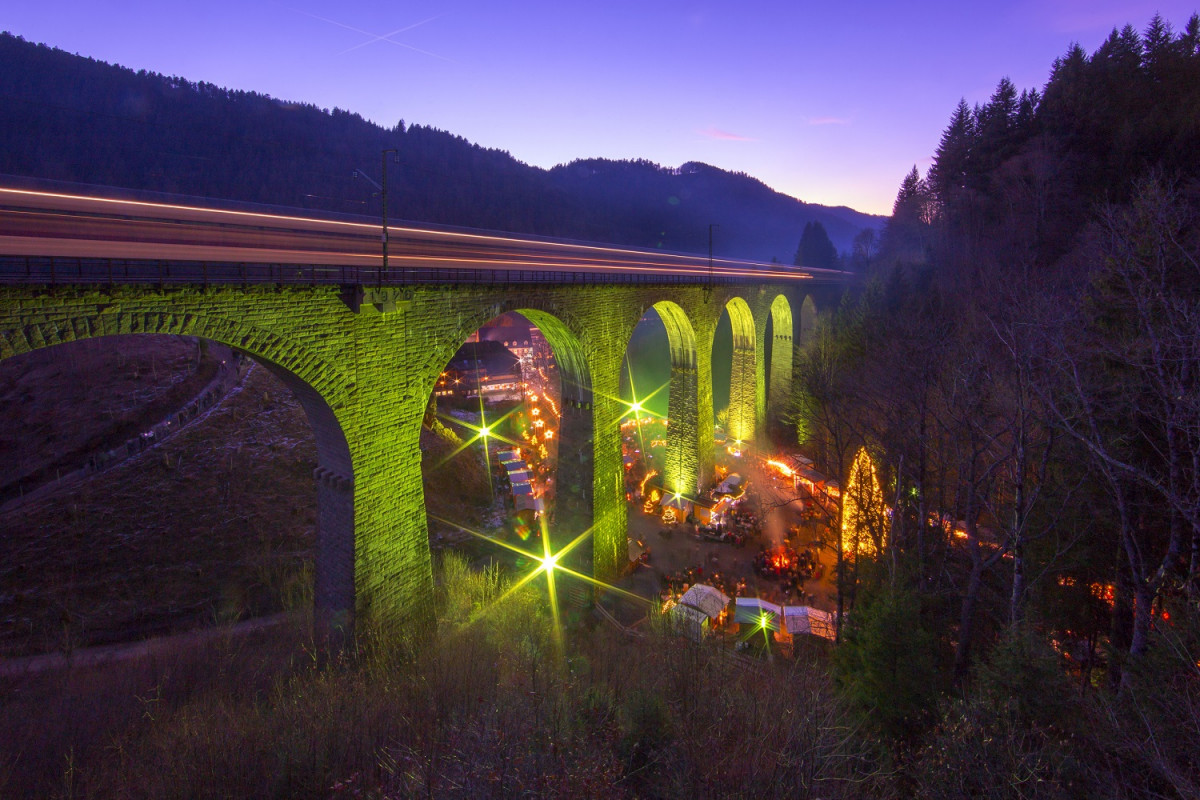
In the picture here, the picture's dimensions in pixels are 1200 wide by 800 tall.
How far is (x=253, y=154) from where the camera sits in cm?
3806

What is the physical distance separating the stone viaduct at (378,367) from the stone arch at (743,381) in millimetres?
12978

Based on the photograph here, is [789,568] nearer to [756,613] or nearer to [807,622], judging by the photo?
[807,622]

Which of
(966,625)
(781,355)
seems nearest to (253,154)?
(781,355)

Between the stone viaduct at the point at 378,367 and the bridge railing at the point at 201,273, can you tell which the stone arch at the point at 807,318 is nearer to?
the stone viaduct at the point at 378,367

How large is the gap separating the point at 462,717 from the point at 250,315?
7.44 meters

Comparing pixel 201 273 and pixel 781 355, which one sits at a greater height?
pixel 201 273

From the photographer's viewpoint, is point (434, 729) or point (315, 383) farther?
point (315, 383)

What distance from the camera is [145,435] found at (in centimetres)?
2169

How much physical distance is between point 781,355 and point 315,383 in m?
34.6

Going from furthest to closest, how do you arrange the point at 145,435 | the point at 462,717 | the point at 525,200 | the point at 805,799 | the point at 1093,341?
the point at 525,200 → the point at 145,435 → the point at 1093,341 → the point at 462,717 → the point at 805,799

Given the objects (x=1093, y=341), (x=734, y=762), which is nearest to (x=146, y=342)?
(x=734, y=762)

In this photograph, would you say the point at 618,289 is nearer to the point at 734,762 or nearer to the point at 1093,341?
the point at 1093,341

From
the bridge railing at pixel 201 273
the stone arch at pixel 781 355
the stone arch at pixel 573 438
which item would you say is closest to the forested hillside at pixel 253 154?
the bridge railing at pixel 201 273

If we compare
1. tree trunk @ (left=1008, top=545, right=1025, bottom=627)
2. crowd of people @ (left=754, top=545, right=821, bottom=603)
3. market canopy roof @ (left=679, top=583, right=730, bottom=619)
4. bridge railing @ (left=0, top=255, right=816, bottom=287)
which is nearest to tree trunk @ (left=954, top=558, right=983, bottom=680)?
tree trunk @ (left=1008, top=545, right=1025, bottom=627)
